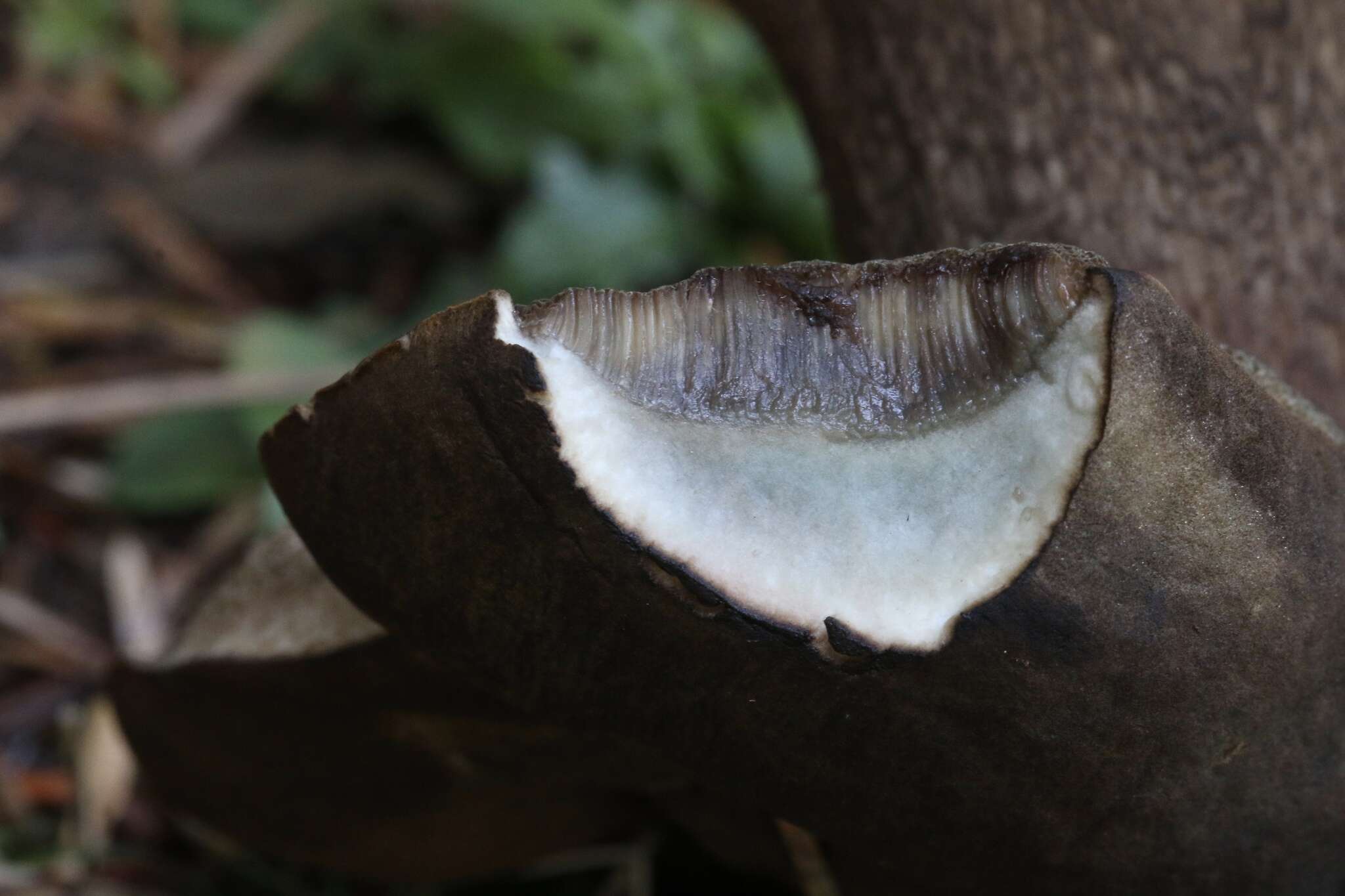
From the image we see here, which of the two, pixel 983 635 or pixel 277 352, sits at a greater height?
pixel 277 352

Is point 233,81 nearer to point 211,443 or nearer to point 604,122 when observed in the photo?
point 604,122

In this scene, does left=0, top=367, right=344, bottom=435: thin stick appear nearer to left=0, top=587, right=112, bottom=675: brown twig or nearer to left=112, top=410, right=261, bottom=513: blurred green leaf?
left=112, top=410, right=261, bottom=513: blurred green leaf

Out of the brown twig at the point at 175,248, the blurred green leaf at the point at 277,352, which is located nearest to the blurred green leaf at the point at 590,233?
the blurred green leaf at the point at 277,352

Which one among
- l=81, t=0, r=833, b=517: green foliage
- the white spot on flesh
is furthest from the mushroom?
l=81, t=0, r=833, b=517: green foliage

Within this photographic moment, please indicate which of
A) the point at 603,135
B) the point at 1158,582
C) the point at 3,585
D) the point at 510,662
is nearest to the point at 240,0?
the point at 603,135

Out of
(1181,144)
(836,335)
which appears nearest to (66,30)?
(1181,144)

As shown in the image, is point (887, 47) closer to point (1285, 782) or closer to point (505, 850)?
point (1285, 782)

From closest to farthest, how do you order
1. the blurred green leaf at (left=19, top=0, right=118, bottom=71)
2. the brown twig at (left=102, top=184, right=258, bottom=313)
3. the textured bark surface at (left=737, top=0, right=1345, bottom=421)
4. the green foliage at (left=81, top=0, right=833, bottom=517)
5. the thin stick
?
1. the textured bark surface at (left=737, top=0, right=1345, bottom=421)
2. the thin stick
3. the green foliage at (left=81, top=0, right=833, bottom=517)
4. the brown twig at (left=102, top=184, right=258, bottom=313)
5. the blurred green leaf at (left=19, top=0, right=118, bottom=71)
